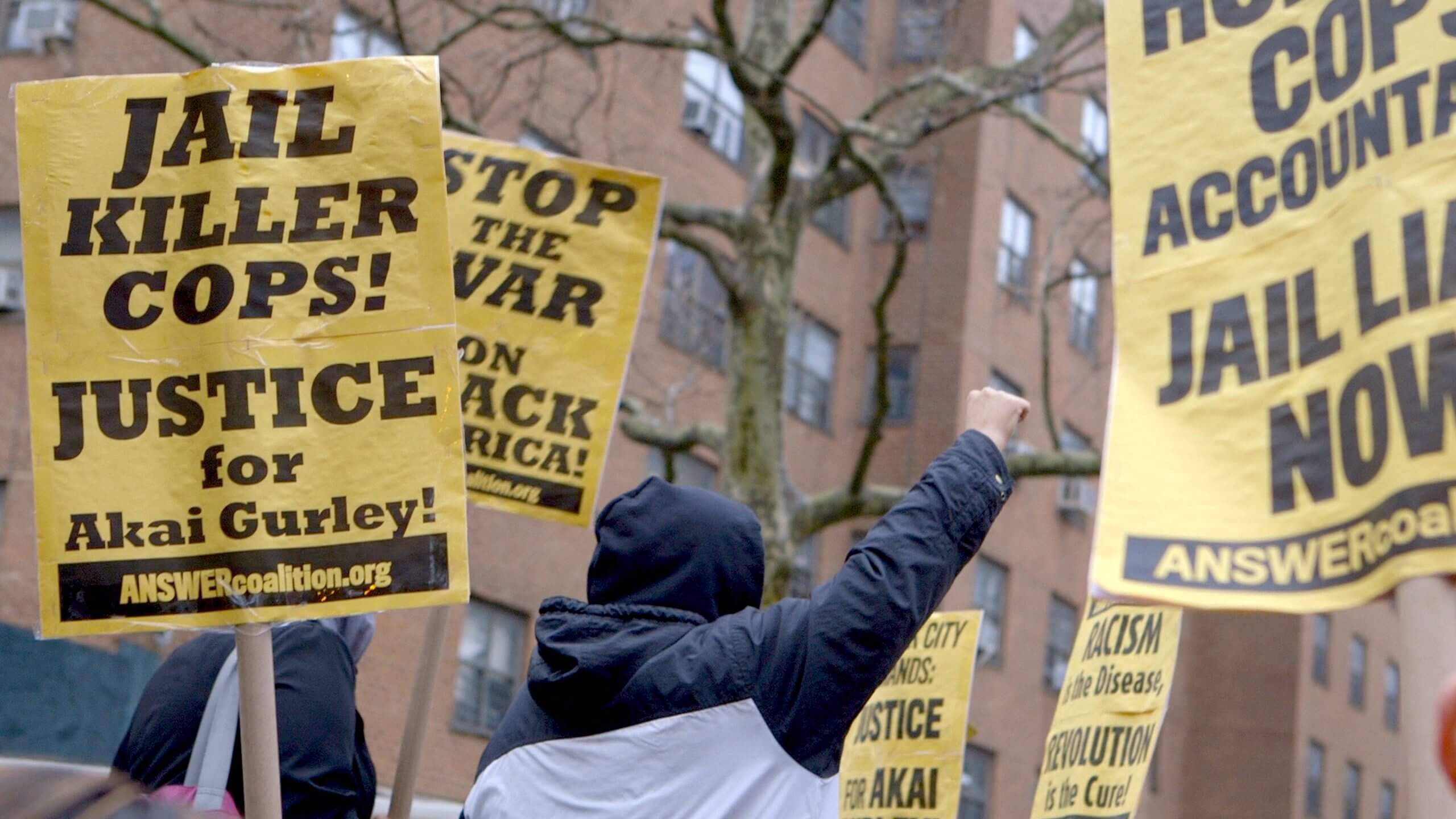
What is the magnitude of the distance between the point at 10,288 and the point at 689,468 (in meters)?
8.79

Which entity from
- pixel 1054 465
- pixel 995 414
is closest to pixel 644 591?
pixel 995 414

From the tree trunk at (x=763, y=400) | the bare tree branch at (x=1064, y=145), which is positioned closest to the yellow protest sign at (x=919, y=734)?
the tree trunk at (x=763, y=400)

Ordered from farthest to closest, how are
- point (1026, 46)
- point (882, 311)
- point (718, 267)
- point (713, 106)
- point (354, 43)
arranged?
point (1026, 46)
point (713, 106)
point (354, 43)
point (718, 267)
point (882, 311)

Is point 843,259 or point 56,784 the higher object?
point 843,259

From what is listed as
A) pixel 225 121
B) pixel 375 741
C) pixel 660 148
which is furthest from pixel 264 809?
pixel 660 148

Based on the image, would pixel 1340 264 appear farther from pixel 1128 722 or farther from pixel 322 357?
pixel 1128 722

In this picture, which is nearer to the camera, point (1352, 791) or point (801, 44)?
point (801, 44)

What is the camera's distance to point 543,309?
664 centimetres

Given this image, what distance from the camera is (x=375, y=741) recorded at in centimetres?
1925

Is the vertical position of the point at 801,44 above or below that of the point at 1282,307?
above

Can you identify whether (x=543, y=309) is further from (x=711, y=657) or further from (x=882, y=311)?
(x=882, y=311)

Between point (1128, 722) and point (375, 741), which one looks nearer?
point (1128, 722)

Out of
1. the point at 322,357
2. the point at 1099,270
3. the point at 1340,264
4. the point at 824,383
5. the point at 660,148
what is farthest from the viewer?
the point at 824,383

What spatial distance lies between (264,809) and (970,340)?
80.9 ft
